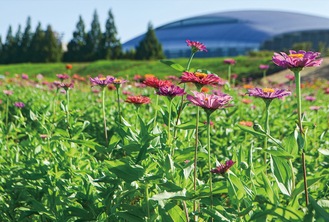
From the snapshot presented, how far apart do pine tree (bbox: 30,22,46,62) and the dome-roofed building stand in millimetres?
24418

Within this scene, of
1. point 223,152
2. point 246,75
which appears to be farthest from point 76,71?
point 223,152

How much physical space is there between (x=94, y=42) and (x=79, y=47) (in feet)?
4.36

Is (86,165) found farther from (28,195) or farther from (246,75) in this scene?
(246,75)

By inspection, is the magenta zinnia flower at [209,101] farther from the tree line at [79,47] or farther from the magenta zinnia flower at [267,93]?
the tree line at [79,47]

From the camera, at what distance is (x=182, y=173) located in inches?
70.9

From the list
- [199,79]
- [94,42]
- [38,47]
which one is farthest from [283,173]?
[94,42]

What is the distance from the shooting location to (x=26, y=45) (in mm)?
41375

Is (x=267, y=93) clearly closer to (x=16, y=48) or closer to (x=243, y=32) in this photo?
(x=16, y=48)

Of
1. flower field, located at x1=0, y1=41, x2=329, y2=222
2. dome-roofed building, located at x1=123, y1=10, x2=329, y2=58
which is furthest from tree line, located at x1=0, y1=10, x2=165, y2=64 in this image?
flower field, located at x1=0, y1=41, x2=329, y2=222

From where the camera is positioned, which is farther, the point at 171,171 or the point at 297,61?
the point at 171,171

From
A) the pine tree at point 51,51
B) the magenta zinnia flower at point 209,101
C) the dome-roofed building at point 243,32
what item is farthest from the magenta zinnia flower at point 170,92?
the dome-roofed building at point 243,32

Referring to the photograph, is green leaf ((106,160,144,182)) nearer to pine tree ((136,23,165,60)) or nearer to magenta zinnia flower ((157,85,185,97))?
magenta zinnia flower ((157,85,185,97))

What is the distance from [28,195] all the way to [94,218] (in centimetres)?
72

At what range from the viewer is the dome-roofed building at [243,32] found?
2350 inches
